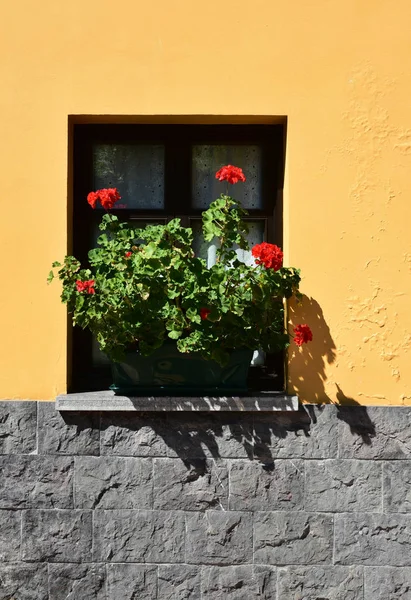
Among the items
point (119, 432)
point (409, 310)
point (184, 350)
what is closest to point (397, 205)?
point (409, 310)

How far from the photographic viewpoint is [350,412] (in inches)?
170

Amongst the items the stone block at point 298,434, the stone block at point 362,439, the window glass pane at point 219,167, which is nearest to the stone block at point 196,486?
the stone block at point 298,434

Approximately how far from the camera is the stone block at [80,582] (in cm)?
437

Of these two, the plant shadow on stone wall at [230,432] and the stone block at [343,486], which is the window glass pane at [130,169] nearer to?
the plant shadow on stone wall at [230,432]

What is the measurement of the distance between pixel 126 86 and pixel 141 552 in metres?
2.62

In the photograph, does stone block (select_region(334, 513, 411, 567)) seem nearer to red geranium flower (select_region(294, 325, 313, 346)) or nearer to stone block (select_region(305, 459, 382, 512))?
stone block (select_region(305, 459, 382, 512))

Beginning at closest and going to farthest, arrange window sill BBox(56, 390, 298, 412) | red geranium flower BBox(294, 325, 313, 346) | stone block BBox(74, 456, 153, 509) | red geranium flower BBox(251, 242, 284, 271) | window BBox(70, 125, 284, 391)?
red geranium flower BBox(251, 242, 284, 271), red geranium flower BBox(294, 325, 313, 346), window sill BBox(56, 390, 298, 412), stone block BBox(74, 456, 153, 509), window BBox(70, 125, 284, 391)

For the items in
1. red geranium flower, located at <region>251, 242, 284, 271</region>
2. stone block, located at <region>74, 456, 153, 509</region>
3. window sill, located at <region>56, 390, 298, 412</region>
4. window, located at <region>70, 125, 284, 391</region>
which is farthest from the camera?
window, located at <region>70, 125, 284, 391</region>

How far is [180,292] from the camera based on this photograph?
13.4ft

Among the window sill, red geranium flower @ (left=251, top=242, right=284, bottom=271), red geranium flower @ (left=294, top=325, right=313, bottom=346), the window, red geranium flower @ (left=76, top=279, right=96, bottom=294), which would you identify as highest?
the window

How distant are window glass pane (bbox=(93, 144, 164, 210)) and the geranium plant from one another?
0.56m

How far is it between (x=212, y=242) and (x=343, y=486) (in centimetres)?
160

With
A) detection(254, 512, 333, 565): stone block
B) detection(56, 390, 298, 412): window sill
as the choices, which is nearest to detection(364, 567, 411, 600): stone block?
detection(254, 512, 333, 565): stone block

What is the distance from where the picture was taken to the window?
464cm
